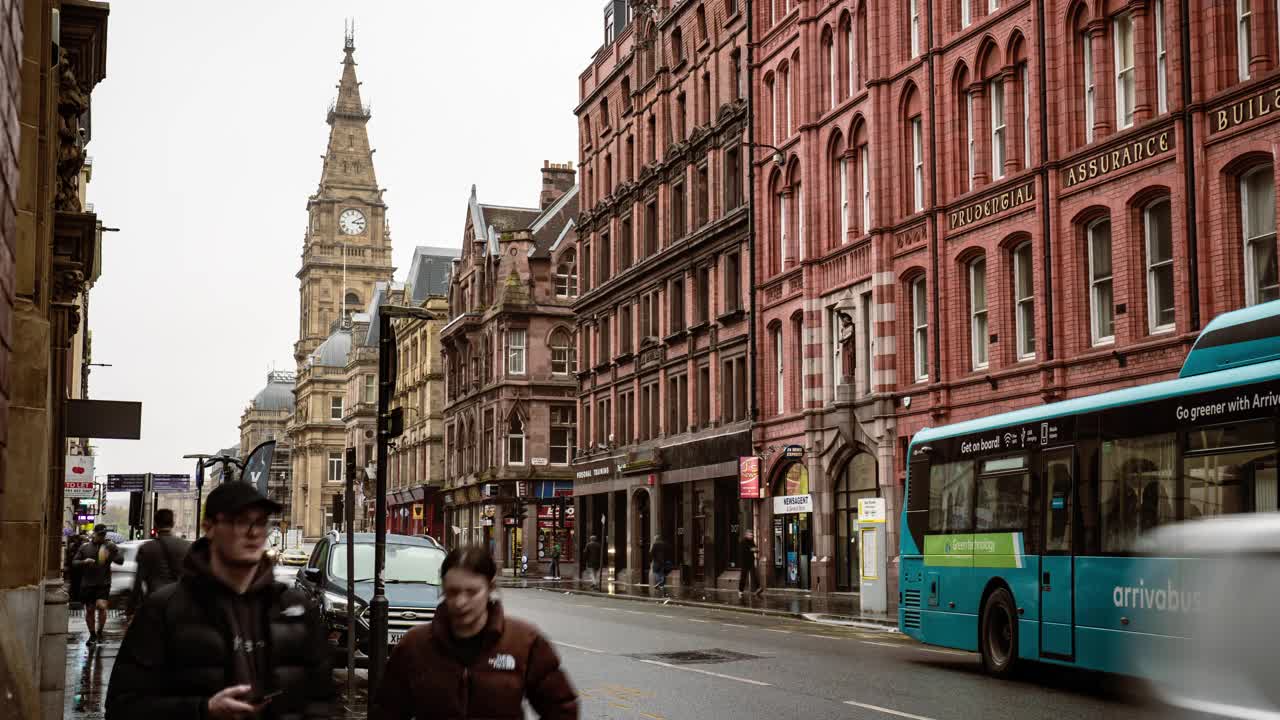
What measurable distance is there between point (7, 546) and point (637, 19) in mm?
46679

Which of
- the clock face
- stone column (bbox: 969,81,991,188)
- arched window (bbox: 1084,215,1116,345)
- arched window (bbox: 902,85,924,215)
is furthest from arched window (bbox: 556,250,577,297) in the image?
the clock face

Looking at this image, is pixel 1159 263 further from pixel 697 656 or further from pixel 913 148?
pixel 697 656

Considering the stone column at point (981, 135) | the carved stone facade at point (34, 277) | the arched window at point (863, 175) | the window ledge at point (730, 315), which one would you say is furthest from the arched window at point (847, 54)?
the carved stone facade at point (34, 277)

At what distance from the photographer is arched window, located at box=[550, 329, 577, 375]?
74.6m

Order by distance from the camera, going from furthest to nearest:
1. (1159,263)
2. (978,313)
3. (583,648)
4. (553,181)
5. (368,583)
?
1. (553,181)
2. (978,313)
3. (1159,263)
4. (583,648)
5. (368,583)

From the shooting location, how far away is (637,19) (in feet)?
186

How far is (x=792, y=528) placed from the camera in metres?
42.2

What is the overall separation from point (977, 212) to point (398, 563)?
18425 millimetres

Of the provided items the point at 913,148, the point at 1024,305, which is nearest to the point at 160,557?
the point at 1024,305

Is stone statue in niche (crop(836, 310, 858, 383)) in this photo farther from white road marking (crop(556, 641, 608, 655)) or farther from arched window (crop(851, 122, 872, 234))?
white road marking (crop(556, 641, 608, 655))

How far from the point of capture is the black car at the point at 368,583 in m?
17.9

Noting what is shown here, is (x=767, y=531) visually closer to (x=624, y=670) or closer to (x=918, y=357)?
(x=918, y=357)

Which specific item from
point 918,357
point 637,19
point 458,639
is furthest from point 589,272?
point 458,639

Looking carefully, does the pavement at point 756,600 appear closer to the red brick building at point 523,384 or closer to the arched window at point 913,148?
the arched window at point 913,148
